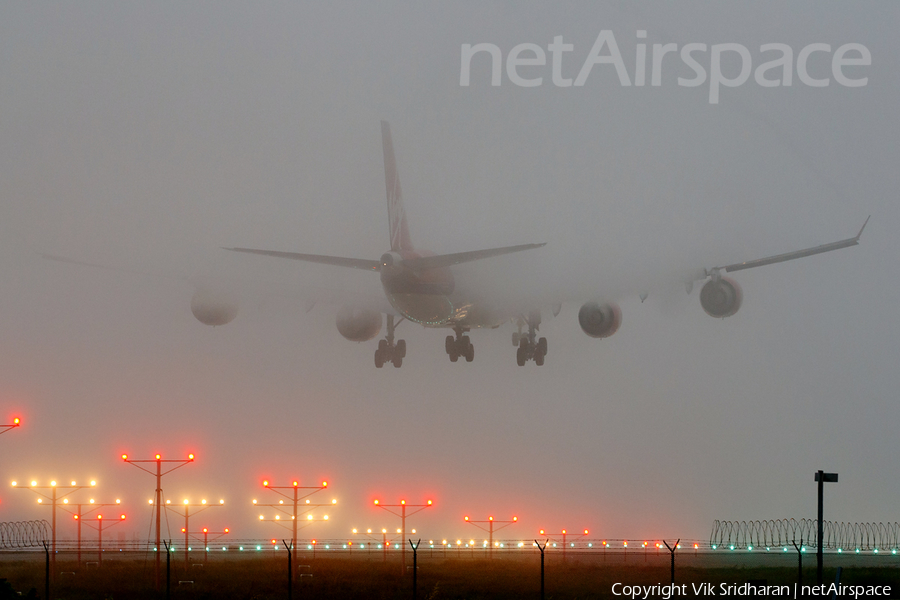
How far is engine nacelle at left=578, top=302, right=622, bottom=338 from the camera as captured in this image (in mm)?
57625

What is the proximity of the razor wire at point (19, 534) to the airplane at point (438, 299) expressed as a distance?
2507cm

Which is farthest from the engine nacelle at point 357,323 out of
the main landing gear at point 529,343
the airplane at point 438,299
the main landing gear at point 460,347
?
the main landing gear at point 529,343

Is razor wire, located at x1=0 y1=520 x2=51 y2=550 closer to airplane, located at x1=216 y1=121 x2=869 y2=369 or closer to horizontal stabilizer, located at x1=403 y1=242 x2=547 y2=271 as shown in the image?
airplane, located at x1=216 y1=121 x2=869 y2=369

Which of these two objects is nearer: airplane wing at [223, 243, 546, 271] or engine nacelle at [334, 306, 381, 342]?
airplane wing at [223, 243, 546, 271]

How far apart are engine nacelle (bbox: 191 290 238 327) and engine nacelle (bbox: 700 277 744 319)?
74.5 feet

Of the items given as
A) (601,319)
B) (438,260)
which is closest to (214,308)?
(438,260)

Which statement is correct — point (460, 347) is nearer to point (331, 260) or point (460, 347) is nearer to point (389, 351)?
point (389, 351)

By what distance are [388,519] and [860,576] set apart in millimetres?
33943

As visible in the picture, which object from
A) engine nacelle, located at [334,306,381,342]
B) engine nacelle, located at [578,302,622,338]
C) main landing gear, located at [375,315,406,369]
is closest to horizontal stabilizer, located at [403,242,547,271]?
engine nacelle, located at [334,306,381,342]

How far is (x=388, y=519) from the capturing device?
79.6 m

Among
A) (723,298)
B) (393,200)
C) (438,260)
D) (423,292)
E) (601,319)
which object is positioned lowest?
(601,319)

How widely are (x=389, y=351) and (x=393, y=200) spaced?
9501mm

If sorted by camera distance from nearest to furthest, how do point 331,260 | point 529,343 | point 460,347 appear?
point 331,260, point 460,347, point 529,343

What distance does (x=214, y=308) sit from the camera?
57656mm
